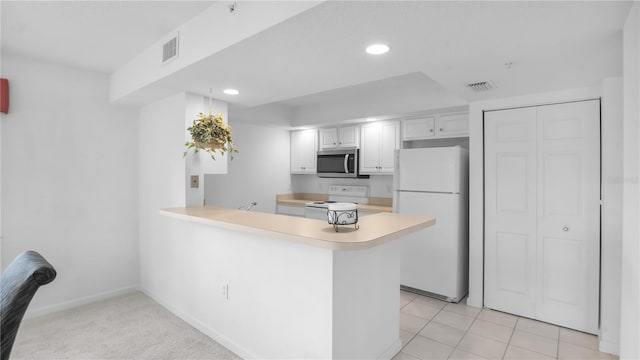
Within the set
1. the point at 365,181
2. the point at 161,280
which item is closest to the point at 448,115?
the point at 365,181

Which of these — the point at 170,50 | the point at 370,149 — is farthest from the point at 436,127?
the point at 170,50

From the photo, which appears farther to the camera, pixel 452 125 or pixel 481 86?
pixel 452 125

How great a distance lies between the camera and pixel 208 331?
270 centimetres

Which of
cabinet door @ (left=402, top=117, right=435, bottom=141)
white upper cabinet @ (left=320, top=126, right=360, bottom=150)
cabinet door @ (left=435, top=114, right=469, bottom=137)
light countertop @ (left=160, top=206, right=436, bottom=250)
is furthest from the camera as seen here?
white upper cabinet @ (left=320, top=126, right=360, bottom=150)

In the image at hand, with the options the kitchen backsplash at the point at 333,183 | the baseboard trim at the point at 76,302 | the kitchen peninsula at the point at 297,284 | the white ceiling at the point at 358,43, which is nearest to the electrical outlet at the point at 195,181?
the kitchen peninsula at the point at 297,284

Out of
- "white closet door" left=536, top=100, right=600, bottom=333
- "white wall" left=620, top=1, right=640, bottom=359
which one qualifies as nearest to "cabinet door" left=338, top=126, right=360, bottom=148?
"white closet door" left=536, top=100, right=600, bottom=333

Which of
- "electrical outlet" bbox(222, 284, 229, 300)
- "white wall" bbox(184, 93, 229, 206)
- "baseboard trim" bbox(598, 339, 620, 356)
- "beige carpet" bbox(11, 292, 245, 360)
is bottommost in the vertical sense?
"beige carpet" bbox(11, 292, 245, 360)

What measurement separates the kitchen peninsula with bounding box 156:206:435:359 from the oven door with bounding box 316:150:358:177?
7.50ft

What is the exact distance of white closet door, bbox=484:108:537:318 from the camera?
3.02 metres

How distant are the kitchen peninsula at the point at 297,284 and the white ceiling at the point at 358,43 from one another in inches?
43.2

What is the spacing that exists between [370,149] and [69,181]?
358 centimetres

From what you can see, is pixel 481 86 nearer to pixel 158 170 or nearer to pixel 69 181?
pixel 158 170

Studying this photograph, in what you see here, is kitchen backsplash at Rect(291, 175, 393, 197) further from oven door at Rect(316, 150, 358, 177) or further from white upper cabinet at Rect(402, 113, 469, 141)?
white upper cabinet at Rect(402, 113, 469, 141)

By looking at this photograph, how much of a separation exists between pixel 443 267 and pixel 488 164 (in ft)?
3.86
